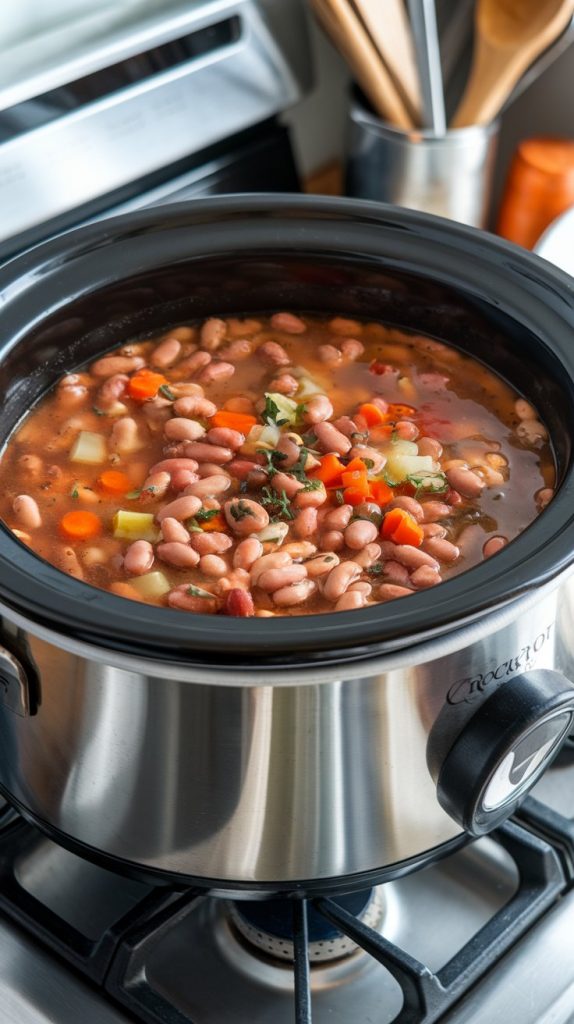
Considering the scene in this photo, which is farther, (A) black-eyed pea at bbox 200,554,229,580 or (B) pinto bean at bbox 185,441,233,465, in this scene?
(B) pinto bean at bbox 185,441,233,465

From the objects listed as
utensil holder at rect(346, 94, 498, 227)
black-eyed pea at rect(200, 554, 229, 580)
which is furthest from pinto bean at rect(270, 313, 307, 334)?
utensil holder at rect(346, 94, 498, 227)

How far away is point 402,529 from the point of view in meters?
1.20

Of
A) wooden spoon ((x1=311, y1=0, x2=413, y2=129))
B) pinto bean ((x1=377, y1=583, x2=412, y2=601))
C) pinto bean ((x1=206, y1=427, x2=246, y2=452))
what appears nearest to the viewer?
pinto bean ((x1=377, y1=583, x2=412, y2=601))

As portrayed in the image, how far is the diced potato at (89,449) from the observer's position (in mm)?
1320

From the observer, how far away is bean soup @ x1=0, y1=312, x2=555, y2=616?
3.82 feet

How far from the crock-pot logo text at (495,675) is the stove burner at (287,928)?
38 cm

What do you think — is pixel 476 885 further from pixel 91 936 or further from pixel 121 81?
pixel 121 81

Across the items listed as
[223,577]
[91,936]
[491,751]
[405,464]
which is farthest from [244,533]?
[91,936]

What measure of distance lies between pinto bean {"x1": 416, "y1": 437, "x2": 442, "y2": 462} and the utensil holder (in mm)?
716

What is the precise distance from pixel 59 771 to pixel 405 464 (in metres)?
0.49

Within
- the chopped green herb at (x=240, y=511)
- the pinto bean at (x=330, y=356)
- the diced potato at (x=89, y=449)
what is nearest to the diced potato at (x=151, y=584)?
the chopped green herb at (x=240, y=511)

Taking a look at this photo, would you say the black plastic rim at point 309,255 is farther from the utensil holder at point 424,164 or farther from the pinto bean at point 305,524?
the utensil holder at point 424,164

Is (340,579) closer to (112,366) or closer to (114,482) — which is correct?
(114,482)

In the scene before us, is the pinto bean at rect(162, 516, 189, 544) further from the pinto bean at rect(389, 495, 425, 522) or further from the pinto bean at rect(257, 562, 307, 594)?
the pinto bean at rect(389, 495, 425, 522)
